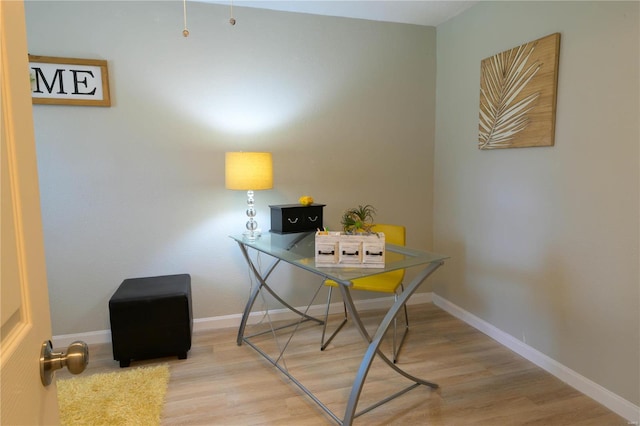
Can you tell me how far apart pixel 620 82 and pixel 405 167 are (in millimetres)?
1700

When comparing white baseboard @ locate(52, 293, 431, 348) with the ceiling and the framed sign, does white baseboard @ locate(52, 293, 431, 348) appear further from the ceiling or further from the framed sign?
the ceiling

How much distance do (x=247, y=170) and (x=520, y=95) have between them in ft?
6.01

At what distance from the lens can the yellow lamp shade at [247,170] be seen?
255 cm

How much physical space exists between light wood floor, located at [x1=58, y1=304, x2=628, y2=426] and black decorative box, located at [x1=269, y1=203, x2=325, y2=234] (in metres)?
0.84

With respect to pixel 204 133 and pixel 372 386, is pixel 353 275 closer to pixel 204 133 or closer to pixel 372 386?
pixel 372 386

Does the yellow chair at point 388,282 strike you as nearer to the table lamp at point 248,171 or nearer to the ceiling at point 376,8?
the table lamp at point 248,171

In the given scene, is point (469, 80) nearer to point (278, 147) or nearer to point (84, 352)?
point (278, 147)

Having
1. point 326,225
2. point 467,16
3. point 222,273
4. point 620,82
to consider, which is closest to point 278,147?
point 326,225

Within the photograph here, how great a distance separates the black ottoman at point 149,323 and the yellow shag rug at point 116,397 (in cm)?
12

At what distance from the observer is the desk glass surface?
1791mm

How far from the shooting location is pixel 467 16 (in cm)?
296

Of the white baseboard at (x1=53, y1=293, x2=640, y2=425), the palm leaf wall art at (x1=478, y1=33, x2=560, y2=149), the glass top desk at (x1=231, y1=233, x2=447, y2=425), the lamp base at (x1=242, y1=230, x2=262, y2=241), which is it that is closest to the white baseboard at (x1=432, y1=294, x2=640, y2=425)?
the white baseboard at (x1=53, y1=293, x2=640, y2=425)

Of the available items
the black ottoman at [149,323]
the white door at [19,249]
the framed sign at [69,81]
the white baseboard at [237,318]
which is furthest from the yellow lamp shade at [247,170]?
the white door at [19,249]

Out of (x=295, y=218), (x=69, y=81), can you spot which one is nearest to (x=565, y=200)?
(x=295, y=218)
